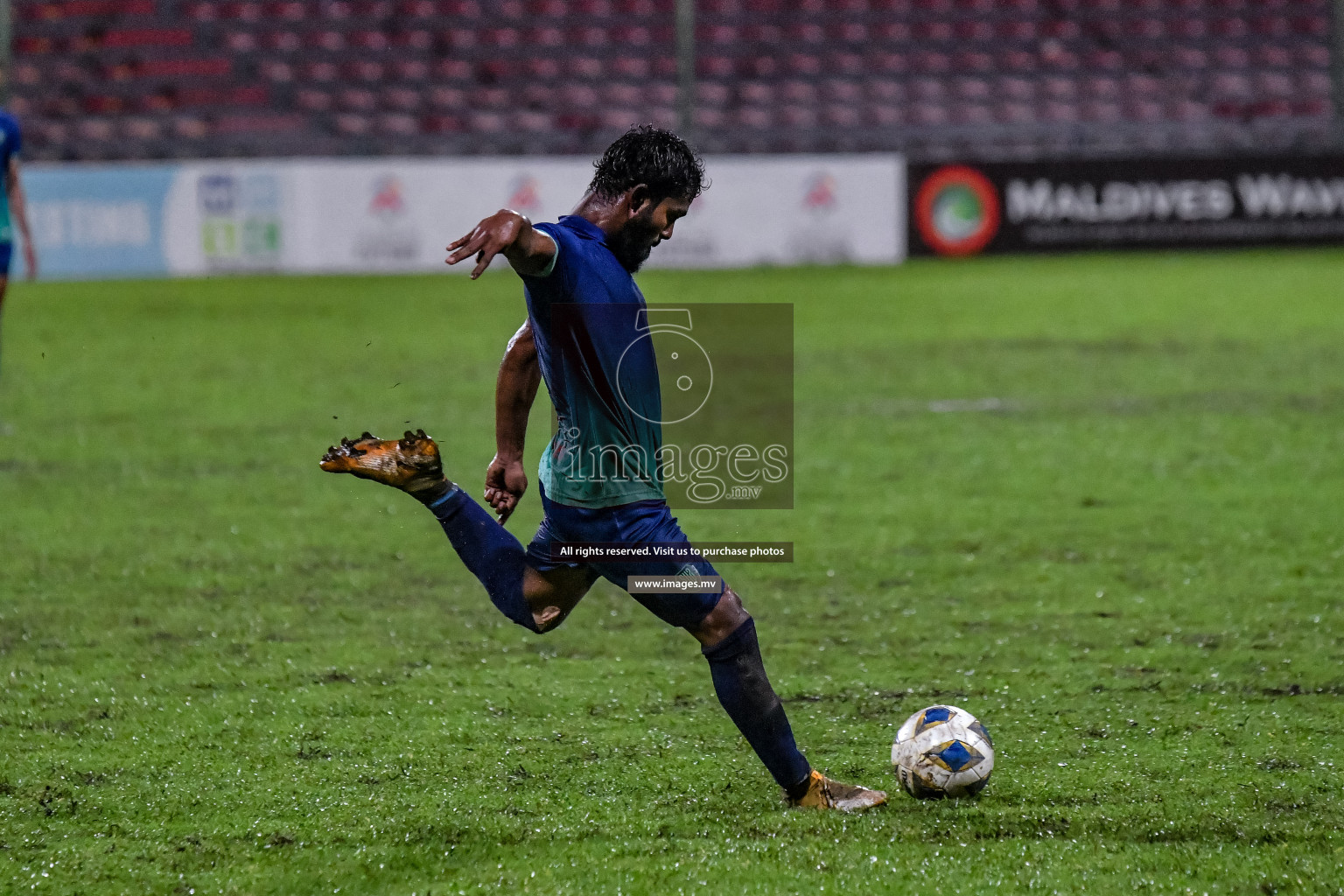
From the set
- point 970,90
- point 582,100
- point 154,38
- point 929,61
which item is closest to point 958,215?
point 970,90

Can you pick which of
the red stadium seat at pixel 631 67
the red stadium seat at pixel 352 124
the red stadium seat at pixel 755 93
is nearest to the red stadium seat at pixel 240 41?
the red stadium seat at pixel 352 124

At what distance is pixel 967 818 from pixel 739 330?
1107cm

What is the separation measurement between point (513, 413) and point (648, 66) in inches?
822

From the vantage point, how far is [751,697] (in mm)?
3848

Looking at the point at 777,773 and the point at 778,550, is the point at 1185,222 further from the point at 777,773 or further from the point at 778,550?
the point at 777,773

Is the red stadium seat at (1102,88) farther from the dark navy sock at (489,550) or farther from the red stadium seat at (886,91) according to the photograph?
the dark navy sock at (489,550)

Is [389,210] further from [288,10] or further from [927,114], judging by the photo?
[927,114]

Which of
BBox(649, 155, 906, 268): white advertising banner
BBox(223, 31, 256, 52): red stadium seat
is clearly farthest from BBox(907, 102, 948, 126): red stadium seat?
BBox(223, 31, 256, 52): red stadium seat

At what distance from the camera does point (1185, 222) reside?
20.9 metres

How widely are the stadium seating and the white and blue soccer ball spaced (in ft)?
64.2

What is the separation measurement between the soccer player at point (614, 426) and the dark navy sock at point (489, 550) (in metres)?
0.08

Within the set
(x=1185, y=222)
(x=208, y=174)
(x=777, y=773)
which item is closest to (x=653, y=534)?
(x=777, y=773)

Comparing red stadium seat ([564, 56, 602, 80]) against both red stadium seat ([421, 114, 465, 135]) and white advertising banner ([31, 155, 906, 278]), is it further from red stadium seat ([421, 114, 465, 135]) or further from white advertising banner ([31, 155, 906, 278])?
white advertising banner ([31, 155, 906, 278])

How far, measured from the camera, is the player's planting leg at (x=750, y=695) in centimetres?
383
